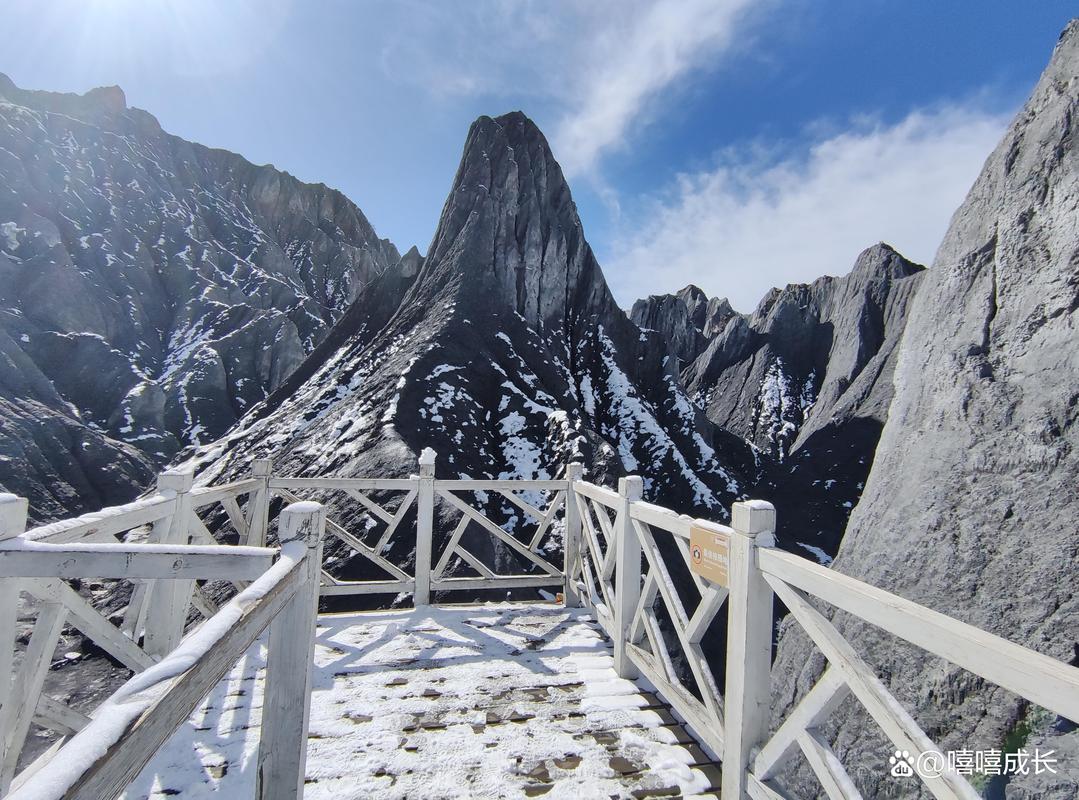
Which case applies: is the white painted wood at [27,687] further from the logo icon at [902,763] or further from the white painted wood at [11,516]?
the logo icon at [902,763]

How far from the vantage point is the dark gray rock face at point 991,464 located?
5863 millimetres

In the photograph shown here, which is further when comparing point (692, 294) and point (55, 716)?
point (692, 294)

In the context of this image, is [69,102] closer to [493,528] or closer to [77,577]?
[493,528]

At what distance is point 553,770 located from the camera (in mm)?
3184

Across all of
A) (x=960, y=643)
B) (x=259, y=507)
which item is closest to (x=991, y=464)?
(x=960, y=643)

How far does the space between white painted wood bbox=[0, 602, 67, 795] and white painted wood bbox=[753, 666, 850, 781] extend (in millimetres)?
3598

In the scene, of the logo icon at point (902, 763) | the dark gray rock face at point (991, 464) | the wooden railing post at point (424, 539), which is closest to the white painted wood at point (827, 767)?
the logo icon at point (902, 763)

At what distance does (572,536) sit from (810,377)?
65208 millimetres

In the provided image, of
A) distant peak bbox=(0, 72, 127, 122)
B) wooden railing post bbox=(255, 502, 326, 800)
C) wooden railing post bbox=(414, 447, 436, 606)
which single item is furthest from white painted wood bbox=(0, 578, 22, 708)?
distant peak bbox=(0, 72, 127, 122)

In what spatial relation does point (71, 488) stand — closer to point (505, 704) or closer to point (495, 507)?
point (495, 507)

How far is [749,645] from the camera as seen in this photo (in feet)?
8.81

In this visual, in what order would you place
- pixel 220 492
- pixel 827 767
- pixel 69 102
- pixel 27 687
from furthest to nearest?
1. pixel 69 102
2. pixel 220 492
3. pixel 27 687
4. pixel 827 767

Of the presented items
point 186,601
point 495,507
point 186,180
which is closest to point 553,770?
point 186,601

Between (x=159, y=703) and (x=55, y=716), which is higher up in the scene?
(x=159, y=703)
